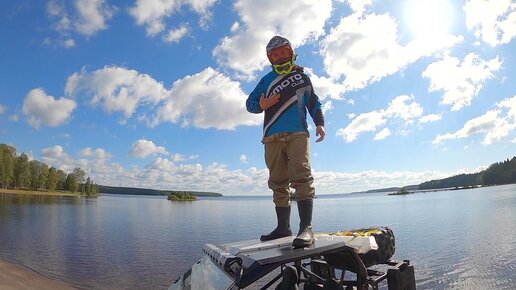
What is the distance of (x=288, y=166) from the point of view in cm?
508

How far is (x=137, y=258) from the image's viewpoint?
17000mm

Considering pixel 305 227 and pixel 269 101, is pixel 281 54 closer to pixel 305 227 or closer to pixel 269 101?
pixel 269 101

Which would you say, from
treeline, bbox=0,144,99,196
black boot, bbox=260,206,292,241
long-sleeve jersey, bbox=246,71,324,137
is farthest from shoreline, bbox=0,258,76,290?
treeline, bbox=0,144,99,196

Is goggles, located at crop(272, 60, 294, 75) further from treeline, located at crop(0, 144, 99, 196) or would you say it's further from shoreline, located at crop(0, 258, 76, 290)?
treeline, located at crop(0, 144, 99, 196)

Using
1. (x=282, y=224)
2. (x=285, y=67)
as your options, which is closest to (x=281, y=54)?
(x=285, y=67)

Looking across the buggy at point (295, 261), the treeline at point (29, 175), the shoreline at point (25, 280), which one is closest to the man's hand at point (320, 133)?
the buggy at point (295, 261)

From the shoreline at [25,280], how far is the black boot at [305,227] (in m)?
10.7

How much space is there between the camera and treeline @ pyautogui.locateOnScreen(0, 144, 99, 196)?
118 meters

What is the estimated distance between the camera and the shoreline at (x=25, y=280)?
11.6 metres

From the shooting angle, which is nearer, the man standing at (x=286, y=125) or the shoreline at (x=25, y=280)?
the man standing at (x=286, y=125)

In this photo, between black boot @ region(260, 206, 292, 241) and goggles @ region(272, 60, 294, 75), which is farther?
goggles @ region(272, 60, 294, 75)

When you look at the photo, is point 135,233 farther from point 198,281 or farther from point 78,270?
point 198,281

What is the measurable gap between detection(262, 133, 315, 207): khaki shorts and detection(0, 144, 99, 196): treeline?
139m

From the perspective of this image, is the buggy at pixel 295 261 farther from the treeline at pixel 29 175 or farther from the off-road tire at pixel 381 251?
the treeline at pixel 29 175
